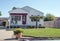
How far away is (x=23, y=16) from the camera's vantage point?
34.5 meters

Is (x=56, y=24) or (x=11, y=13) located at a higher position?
(x=11, y=13)

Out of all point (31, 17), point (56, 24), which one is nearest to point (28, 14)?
point (31, 17)

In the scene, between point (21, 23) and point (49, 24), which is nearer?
point (21, 23)

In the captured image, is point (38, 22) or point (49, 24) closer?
point (38, 22)

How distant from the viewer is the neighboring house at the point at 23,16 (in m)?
33.8

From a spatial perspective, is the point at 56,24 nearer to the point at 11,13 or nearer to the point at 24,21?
the point at 24,21

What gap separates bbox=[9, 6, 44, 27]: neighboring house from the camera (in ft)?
111

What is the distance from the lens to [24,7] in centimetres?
3566

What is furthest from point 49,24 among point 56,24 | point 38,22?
point 38,22

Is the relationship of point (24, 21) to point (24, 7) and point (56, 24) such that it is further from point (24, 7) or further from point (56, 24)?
point (56, 24)

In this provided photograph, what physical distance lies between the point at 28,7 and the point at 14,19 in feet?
12.3

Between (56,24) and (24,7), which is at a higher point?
(24,7)

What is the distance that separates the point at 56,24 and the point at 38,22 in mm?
4448

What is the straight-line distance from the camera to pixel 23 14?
34.2 meters
